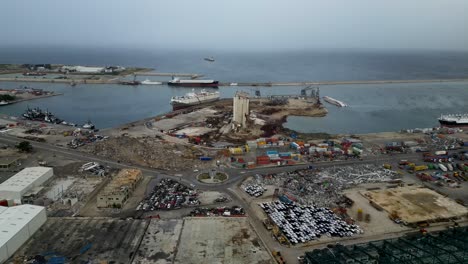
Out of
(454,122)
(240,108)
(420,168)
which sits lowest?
(420,168)

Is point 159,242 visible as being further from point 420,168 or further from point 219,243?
point 420,168

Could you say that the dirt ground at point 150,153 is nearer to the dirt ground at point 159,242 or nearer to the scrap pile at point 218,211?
the scrap pile at point 218,211

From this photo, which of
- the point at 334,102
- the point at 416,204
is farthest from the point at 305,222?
the point at 334,102

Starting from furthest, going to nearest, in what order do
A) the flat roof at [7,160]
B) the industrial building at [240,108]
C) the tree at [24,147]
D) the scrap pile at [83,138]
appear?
the industrial building at [240,108] → the scrap pile at [83,138] → the tree at [24,147] → the flat roof at [7,160]

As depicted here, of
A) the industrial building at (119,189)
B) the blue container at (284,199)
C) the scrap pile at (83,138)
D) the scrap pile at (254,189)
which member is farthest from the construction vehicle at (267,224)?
the scrap pile at (83,138)

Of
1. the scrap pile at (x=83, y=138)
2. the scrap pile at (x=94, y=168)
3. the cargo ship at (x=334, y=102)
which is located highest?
the cargo ship at (x=334, y=102)

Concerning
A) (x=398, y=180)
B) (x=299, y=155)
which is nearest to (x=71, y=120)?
(x=299, y=155)
